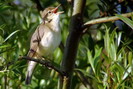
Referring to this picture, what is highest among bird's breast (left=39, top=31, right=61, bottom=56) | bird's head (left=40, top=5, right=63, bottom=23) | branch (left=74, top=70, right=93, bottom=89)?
bird's head (left=40, top=5, right=63, bottom=23)

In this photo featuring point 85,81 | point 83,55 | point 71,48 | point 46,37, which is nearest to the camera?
point 71,48

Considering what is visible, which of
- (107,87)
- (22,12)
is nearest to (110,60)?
(107,87)

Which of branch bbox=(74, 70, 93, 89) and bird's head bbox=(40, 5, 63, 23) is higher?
bird's head bbox=(40, 5, 63, 23)

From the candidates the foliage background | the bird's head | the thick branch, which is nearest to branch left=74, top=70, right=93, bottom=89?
the foliage background

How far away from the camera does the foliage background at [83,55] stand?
1.33m

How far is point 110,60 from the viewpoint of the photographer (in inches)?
53.8

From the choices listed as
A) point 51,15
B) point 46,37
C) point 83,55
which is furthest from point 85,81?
point 51,15

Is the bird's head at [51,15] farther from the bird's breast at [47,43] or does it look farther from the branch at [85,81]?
the branch at [85,81]

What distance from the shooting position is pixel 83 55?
2.05 meters

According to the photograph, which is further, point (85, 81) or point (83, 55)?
point (83, 55)

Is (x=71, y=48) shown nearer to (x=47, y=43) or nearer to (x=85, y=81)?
(x=85, y=81)

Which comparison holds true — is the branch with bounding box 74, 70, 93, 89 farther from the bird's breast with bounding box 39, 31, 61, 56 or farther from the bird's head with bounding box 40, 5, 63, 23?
the bird's head with bounding box 40, 5, 63, 23

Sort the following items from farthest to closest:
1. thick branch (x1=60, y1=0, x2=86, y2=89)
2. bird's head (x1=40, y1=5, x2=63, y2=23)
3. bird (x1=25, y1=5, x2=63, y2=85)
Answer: bird's head (x1=40, y1=5, x2=63, y2=23) → bird (x1=25, y1=5, x2=63, y2=85) → thick branch (x1=60, y1=0, x2=86, y2=89)

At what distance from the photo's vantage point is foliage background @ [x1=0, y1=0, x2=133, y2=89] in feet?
4.38
